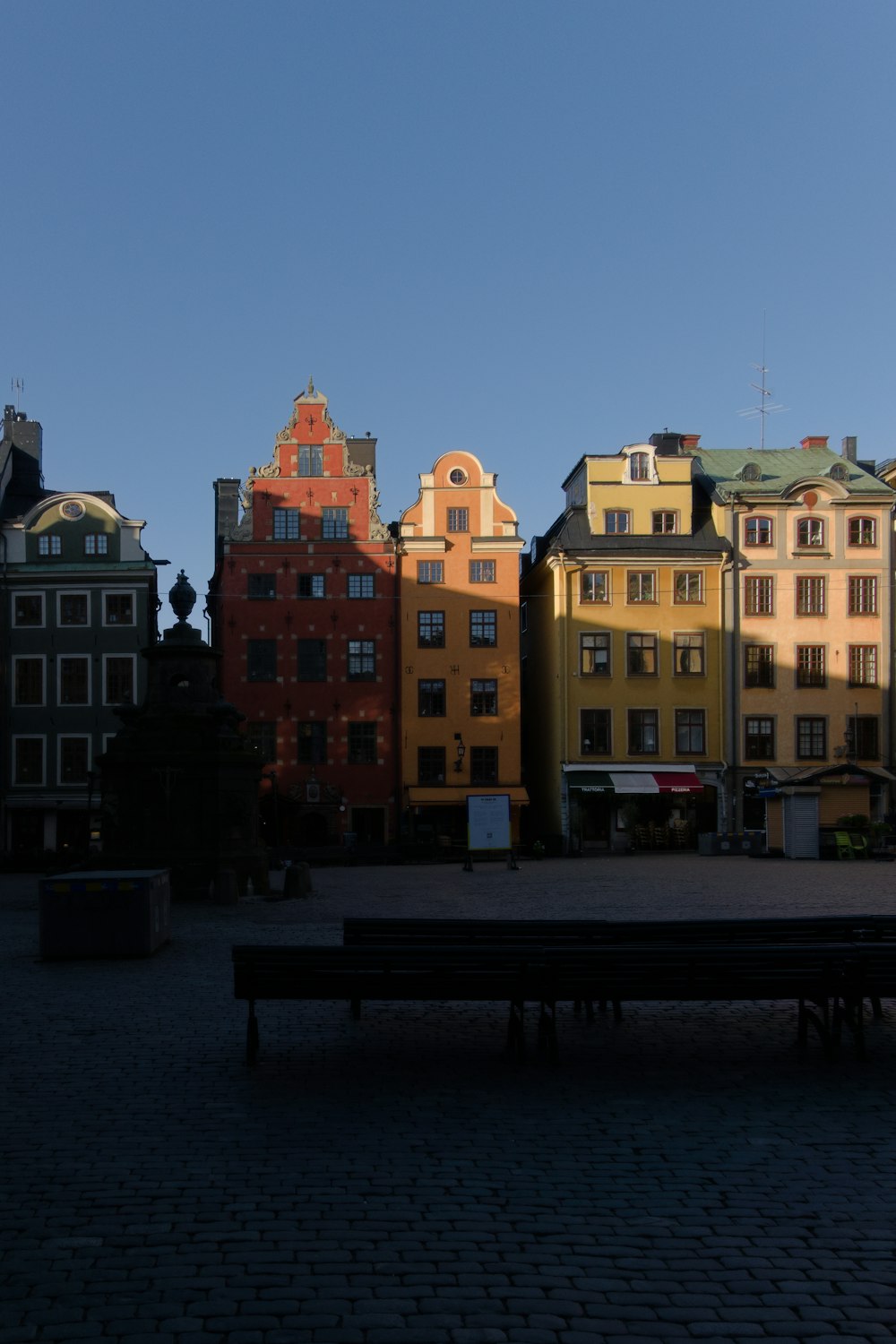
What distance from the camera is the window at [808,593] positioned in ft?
168

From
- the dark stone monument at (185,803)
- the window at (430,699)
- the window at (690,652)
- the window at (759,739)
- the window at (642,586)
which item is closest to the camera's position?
the dark stone monument at (185,803)

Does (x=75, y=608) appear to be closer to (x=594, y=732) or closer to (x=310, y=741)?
(x=310, y=741)

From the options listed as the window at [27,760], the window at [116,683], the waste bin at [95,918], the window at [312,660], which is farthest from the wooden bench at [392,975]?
the window at [27,760]

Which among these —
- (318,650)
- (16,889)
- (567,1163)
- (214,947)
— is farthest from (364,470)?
(567,1163)

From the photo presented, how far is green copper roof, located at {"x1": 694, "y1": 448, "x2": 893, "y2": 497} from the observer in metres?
51.4

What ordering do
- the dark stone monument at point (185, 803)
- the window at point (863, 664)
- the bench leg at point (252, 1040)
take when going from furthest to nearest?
the window at point (863, 664), the dark stone monument at point (185, 803), the bench leg at point (252, 1040)

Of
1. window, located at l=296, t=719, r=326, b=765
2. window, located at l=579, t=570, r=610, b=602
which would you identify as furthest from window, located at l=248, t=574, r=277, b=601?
window, located at l=579, t=570, r=610, b=602

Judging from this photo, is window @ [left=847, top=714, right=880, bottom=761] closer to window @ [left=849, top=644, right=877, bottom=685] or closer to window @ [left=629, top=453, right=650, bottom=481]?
window @ [left=849, top=644, right=877, bottom=685]

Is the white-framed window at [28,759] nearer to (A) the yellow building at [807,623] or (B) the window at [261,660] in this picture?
(B) the window at [261,660]

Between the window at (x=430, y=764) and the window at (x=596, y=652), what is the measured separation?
6.49 meters

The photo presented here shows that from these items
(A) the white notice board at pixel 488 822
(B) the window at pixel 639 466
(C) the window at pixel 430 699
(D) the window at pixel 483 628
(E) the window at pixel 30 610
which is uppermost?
(B) the window at pixel 639 466

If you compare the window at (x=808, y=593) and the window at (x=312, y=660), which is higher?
the window at (x=808, y=593)

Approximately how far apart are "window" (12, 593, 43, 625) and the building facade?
3 centimetres

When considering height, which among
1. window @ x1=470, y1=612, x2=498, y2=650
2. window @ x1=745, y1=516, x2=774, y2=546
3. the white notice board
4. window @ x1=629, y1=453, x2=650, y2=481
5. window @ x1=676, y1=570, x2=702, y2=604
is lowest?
the white notice board
